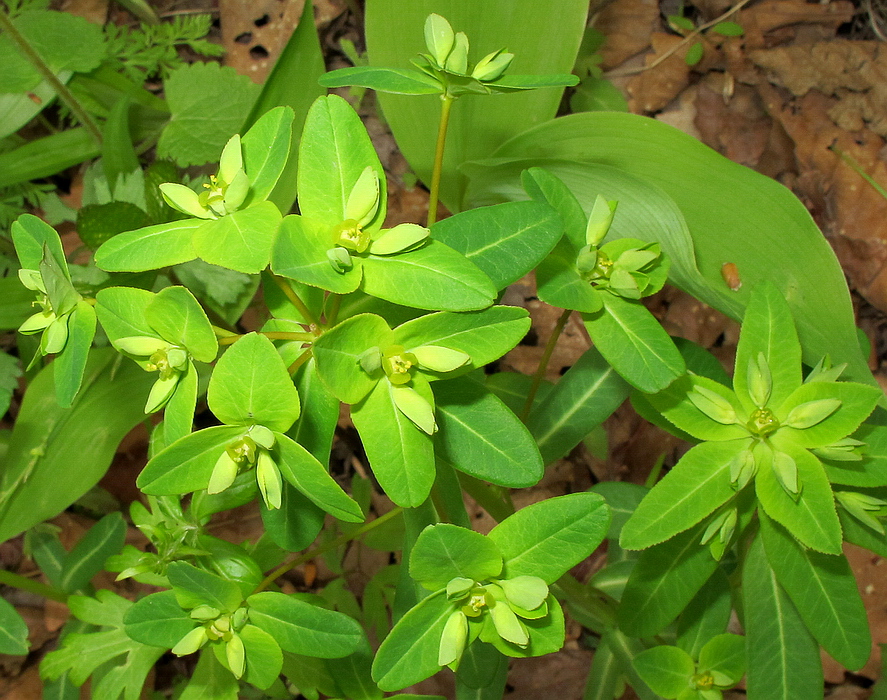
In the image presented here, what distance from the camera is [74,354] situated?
0.82 meters

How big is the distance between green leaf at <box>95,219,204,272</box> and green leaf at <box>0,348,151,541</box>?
823mm

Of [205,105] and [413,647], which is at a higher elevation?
[205,105]

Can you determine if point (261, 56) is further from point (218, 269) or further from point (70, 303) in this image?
point (70, 303)

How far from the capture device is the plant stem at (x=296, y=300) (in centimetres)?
83

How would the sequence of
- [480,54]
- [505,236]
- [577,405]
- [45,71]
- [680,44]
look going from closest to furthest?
[505,236]
[577,405]
[480,54]
[45,71]
[680,44]

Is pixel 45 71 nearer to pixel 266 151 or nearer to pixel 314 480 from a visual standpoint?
pixel 266 151

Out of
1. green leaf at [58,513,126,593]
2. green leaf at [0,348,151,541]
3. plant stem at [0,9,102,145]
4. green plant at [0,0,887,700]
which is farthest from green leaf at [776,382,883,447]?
plant stem at [0,9,102,145]

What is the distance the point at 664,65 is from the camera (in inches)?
87.6

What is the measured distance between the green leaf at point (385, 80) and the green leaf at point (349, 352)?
306mm

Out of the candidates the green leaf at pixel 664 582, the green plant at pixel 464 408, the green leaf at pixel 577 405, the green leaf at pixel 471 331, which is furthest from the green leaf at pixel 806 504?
the green leaf at pixel 471 331

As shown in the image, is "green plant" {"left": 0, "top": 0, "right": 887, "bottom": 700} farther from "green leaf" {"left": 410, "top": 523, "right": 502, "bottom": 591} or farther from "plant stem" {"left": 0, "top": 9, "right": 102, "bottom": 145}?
"plant stem" {"left": 0, "top": 9, "right": 102, "bottom": 145}

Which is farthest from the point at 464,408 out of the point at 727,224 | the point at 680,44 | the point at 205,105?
the point at 680,44

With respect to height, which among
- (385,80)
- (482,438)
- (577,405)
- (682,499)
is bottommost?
(577,405)

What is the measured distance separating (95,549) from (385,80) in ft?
3.43
